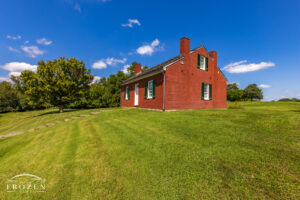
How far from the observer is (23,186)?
2.67 meters

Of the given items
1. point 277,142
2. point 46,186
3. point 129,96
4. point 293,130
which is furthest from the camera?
point 129,96

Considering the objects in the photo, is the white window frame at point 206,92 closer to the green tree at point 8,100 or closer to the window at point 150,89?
the window at point 150,89

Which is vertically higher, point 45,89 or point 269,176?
point 45,89

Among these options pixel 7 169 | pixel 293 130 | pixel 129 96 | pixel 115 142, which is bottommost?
pixel 7 169

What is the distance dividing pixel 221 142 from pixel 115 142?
11.4ft

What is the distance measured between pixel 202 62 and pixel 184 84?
383cm

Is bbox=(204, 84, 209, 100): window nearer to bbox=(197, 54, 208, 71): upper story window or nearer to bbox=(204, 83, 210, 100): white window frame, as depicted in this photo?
bbox=(204, 83, 210, 100): white window frame

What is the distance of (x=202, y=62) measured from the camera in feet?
42.2

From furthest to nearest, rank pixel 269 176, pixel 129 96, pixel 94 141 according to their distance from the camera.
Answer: pixel 129 96 → pixel 94 141 → pixel 269 176

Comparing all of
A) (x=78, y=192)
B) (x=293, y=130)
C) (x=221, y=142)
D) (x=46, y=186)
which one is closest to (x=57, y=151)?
(x=46, y=186)

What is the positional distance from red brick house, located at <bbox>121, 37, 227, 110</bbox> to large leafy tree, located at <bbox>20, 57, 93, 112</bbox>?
823cm

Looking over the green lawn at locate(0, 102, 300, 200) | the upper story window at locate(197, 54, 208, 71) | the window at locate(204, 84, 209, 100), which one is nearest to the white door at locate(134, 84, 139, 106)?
the upper story window at locate(197, 54, 208, 71)

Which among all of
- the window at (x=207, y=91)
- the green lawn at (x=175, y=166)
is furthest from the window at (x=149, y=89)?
the green lawn at (x=175, y=166)

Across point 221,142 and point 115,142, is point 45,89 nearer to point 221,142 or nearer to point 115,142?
point 115,142
